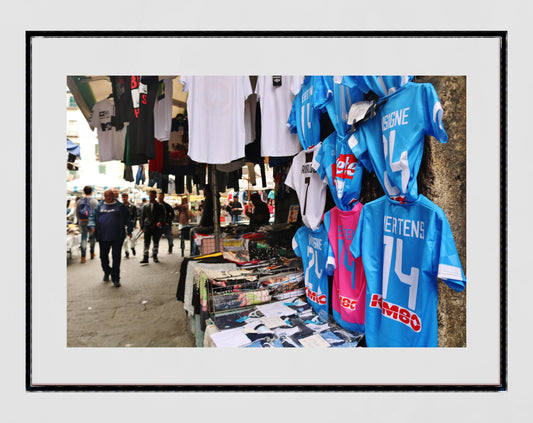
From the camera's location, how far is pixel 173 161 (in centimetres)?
440

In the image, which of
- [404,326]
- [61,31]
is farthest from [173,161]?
[404,326]

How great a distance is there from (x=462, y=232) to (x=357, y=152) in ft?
2.48

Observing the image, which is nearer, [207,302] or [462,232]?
[462,232]

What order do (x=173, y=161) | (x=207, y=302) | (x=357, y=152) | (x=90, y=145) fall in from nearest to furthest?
1. (x=357, y=152)
2. (x=207, y=302)
3. (x=173, y=161)
4. (x=90, y=145)

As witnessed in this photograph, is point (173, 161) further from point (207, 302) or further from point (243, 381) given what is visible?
point (243, 381)

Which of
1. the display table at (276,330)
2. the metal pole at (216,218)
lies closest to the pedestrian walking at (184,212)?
the metal pole at (216,218)

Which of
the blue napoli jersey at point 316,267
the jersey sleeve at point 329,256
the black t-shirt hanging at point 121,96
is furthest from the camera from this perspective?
the black t-shirt hanging at point 121,96

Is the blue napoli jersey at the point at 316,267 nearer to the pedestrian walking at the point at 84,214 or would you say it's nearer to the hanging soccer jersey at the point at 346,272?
the hanging soccer jersey at the point at 346,272

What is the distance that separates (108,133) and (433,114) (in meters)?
4.61

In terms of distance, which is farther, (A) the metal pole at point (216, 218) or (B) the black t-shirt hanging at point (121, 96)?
(A) the metal pole at point (216, 218)

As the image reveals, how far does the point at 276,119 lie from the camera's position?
2725mm

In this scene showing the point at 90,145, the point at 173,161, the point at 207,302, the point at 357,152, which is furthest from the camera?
the point at 90,145

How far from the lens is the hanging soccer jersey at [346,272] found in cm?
189

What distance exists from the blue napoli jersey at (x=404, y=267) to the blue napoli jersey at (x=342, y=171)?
0.57 feet
